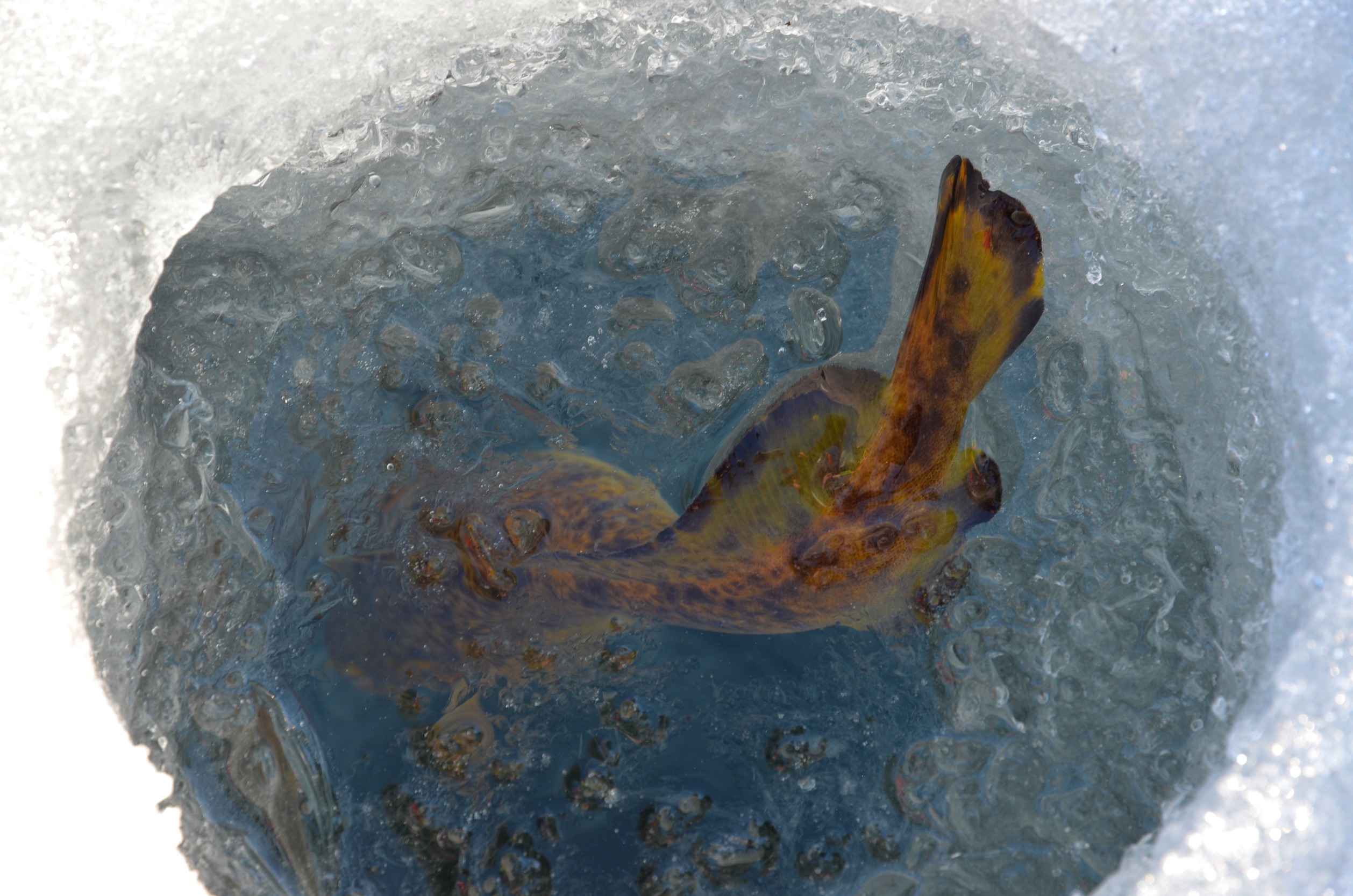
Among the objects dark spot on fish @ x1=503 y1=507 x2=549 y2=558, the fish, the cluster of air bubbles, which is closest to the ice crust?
the cluster of air bubbles

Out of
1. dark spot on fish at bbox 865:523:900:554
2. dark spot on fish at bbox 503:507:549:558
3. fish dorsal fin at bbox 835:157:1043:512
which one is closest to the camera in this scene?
fish dorsal fin at bbox 835:157:1043:512

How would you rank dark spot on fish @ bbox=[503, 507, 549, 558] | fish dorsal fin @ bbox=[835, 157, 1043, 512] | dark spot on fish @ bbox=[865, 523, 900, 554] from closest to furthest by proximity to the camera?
1. fish dorsal fin @ bbox=[835, 157, 1043, 512]
2. dark spot on fish @ bbox=[865, 523, 900, 554]
3. dark spot on fish @ bbox=[503, 507, 549, 558]

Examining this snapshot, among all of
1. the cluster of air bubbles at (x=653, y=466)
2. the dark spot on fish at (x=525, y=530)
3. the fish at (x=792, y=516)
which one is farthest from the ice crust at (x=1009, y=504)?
the dark spot on fish at (x=525, y=530)

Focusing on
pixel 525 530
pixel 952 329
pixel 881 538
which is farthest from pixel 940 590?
pixel 525 530

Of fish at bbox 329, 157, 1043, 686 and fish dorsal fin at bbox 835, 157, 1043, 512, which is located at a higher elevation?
fish dorsal fin at bbox 835, 157, 1043, 512

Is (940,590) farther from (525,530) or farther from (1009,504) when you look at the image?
(525,530)

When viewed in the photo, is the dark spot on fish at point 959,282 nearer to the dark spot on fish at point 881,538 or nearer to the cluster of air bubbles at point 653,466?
the cluster of air bubbles at point 653,466

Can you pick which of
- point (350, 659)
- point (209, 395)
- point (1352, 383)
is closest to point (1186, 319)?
point (1352, 383)

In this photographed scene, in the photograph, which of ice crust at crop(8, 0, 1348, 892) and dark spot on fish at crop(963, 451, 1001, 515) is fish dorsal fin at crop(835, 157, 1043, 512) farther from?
ice crust at crop(8, 0, 1348, 892)
